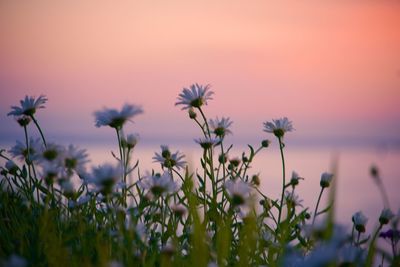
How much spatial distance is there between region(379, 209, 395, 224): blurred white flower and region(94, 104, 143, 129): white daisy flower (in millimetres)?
1240

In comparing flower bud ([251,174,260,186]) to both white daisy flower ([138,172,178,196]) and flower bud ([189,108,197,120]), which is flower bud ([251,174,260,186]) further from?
white daisy flower ([138,172,178,196])

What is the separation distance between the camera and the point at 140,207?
277cm

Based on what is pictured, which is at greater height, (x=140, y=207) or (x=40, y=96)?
(x=40, y=96)

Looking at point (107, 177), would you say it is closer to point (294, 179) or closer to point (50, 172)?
point (50, 172)

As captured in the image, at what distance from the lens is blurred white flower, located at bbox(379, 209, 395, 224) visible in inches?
108

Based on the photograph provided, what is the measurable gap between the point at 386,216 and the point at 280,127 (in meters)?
0.89

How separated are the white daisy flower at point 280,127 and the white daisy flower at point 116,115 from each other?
1.19m

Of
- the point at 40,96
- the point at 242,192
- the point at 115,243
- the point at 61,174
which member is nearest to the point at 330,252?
the point at 242,192

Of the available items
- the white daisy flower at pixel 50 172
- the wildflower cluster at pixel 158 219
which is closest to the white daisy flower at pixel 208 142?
the wildflower cluster at pixel 158 219

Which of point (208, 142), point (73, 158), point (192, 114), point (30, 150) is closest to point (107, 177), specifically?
point (73, 158)

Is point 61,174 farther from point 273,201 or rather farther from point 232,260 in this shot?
point 273,201

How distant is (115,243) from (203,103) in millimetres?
1371

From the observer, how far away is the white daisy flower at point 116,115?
8.07 ft

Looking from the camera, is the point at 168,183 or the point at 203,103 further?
the point at 203,103
